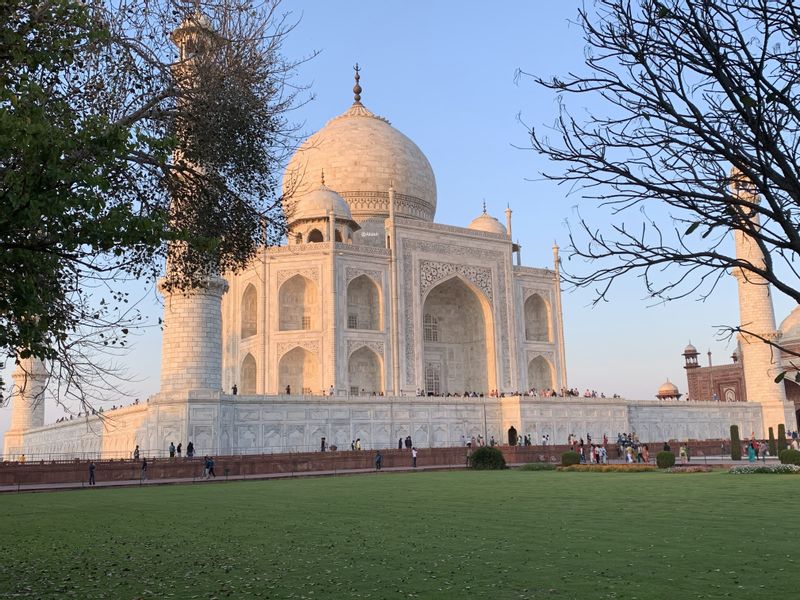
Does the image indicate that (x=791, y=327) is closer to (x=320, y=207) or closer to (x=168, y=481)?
(x=320, y=207)

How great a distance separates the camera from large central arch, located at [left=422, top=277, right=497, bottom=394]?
34656mm

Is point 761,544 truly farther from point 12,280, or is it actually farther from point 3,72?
point 3,72

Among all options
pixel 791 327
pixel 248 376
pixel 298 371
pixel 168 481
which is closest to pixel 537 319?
pixel 298 371

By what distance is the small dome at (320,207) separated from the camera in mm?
33781

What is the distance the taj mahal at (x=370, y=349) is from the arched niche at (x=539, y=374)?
2.5 inches

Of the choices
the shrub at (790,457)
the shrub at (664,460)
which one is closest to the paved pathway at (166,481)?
the shrub at (664,460)

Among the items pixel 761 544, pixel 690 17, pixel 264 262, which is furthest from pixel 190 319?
pixel 690 17

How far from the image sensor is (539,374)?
36.4m

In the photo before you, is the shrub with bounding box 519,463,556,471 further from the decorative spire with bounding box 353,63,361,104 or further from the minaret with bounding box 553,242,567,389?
the decorative spire with bounding box 353,63,361,104

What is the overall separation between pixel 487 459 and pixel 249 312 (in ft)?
47.4

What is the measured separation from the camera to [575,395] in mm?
33906

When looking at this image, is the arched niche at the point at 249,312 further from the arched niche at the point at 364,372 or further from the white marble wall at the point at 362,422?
the white marble wall at the point at 362,422

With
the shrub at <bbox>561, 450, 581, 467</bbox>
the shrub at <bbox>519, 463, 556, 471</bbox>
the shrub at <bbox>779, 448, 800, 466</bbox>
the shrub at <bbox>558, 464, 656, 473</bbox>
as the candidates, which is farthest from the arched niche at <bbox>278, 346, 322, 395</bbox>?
the shrub at <bbox>779, 448, 800, 466</bbox>

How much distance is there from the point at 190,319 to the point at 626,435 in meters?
17.5
